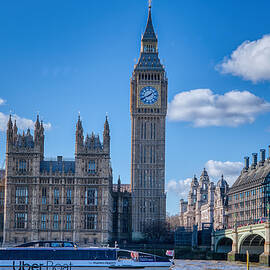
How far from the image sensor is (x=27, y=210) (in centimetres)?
12350

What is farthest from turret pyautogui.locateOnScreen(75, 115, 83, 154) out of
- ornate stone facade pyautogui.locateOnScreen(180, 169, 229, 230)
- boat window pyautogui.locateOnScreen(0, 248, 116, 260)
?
boat window pyautogui.locateOnScreen(0, 248, 116, 260)

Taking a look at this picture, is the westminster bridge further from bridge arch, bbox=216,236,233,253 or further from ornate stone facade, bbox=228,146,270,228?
ornate stone facade, bbox=228,146,270,228

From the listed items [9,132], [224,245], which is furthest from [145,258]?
[9,132]

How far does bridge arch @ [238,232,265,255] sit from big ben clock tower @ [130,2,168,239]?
3089 centimetres

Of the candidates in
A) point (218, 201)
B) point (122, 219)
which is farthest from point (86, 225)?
point (218, 201)

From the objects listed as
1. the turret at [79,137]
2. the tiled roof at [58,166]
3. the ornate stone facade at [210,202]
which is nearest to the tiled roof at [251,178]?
the ornate stone facade at [210,202]

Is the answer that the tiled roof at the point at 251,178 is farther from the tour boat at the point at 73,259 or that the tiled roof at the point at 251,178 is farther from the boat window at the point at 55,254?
the boat window at the point at 55,254

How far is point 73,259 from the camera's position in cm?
7075

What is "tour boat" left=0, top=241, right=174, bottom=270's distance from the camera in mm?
70375

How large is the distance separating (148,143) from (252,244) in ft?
133

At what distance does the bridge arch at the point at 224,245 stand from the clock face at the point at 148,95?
1385 inches

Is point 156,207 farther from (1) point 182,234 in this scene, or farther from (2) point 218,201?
(2) point 218,201

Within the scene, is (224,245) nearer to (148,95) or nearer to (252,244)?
(252,244)

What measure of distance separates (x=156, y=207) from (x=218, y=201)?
Answer: 23414mm
